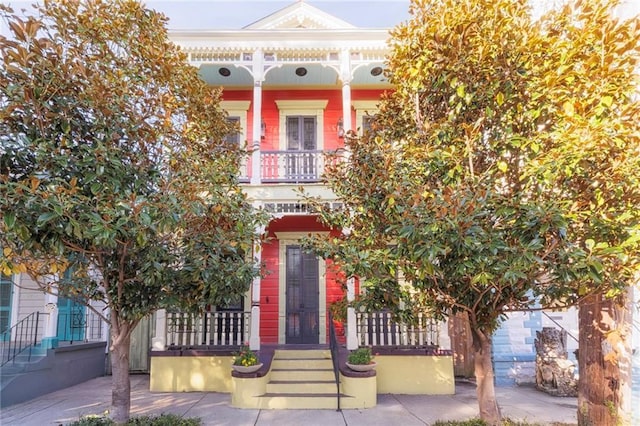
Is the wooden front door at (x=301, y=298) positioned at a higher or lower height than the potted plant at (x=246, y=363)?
Answer: higher

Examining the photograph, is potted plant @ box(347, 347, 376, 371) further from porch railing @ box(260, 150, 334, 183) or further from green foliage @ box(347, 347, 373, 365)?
porch railing @ box(260, 150, 334, 183)

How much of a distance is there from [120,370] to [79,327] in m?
5.37

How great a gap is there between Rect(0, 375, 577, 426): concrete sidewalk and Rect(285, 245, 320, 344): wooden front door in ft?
8.77

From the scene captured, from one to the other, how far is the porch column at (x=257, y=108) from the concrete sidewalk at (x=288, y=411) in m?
4.40

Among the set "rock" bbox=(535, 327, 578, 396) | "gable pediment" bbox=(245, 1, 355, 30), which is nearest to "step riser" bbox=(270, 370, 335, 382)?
"rock" bbox=(535, 327, 578, 396)

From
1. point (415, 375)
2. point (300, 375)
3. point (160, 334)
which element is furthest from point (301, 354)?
point (160, 334)

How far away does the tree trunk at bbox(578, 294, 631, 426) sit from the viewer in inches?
187

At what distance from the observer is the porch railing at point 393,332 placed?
26.2 ft

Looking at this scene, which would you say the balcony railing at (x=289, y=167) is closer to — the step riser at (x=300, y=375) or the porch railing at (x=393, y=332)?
the porch railing at (x=393, y=332)

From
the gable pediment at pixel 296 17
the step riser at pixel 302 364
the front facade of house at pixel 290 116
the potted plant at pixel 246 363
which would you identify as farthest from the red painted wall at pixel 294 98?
the potted plant at pixel 246 363

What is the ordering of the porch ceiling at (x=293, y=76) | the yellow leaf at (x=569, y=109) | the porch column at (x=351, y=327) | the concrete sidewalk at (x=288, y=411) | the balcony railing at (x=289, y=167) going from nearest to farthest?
the yellow leaf at (x=569, y=109) < the concrete sidewalk at (x=288, y=411) < the porch column at (x=351, y=327) < the balcony railing at (x=289, y=167) < the porch ceiling at (x=293, y=76)

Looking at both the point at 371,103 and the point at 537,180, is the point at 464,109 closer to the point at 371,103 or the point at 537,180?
the point at 537,180

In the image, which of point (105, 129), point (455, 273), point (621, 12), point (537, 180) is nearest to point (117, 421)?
point (105, 129)

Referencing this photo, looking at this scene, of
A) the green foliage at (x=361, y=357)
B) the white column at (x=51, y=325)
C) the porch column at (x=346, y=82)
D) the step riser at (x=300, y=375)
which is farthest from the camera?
the porch column at (x=346, y=82)
